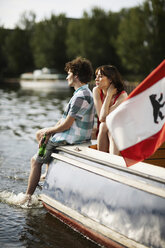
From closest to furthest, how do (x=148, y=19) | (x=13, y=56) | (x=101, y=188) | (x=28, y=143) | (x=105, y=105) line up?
(x=101, y=188) → (x=105, y=105) → (x=28, y=143) → (x=148, y=19) → (x=13, y=56)

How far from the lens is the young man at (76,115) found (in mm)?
4957

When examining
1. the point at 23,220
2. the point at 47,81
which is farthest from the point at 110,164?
the point at 47,81

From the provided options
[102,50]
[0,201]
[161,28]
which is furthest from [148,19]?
[0,201]

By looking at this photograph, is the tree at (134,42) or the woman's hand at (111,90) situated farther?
the tree at (134,42)

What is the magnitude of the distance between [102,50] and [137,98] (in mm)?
53765

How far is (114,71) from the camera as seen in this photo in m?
4.89

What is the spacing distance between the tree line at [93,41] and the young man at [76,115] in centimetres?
3805

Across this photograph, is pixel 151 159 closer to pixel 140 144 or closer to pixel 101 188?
pixel 101 188

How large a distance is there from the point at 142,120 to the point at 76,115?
169 centimetres

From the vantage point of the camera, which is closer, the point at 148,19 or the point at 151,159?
the point at 151,159

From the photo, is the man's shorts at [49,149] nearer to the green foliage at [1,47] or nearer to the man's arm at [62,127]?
the man's arm at [62,127]

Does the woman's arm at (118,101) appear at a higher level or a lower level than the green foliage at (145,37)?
lower

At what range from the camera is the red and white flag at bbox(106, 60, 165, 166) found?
3.33 meters

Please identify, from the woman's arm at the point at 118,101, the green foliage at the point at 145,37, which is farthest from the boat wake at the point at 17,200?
the green foliage at the point at 145,37
